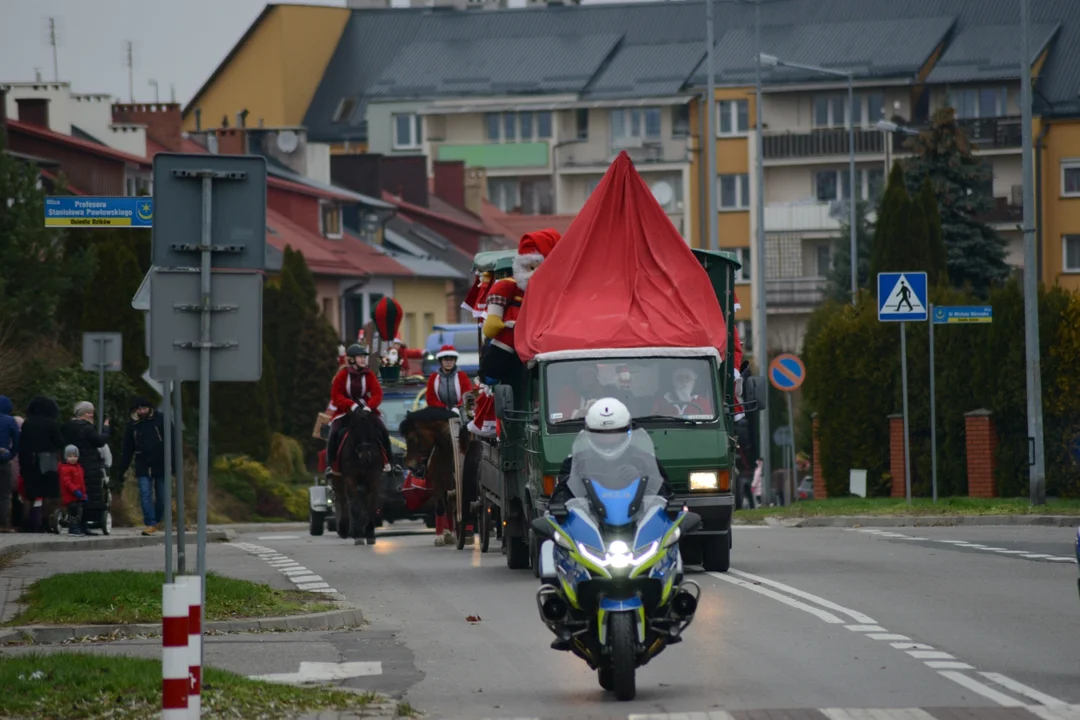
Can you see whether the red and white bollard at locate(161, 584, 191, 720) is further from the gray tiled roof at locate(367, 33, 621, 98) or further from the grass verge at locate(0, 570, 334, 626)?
the gray tiled roof at locate(367, 33, 621, 98)

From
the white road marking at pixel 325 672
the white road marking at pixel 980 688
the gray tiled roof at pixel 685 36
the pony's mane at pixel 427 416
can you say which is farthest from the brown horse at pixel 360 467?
the gray tiled roof at pixel 685 36

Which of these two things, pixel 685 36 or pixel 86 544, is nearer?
pixel 86 544

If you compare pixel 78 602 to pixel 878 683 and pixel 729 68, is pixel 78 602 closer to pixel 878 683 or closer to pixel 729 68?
pixel 878 683

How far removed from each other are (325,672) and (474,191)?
9287 centimetres

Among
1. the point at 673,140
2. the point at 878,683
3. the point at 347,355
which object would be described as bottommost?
→ the point at 878,683

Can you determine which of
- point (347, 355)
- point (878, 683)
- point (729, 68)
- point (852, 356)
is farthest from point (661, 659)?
point (729, 68)

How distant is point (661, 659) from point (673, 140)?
9635 centimetres

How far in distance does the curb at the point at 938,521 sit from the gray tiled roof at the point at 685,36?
224 ft

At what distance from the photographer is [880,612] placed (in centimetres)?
1684

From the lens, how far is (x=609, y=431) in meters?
13.2

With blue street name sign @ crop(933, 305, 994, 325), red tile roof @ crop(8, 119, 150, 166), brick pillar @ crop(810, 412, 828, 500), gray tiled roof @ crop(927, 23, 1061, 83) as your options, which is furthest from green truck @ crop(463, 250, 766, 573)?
gray tiled roof @ crop(927, 23, 1061, 83)

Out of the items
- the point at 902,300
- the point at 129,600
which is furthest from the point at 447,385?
the point at 129,600

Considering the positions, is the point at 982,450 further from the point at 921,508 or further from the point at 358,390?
the point at 358,390

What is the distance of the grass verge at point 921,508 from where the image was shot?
31484 mm
